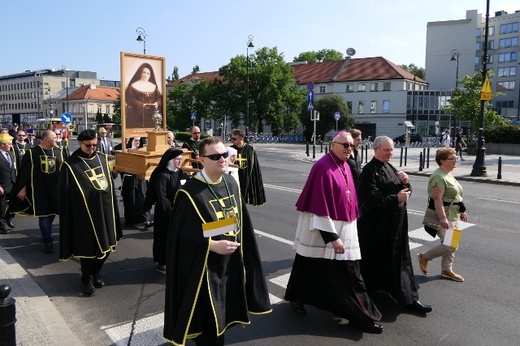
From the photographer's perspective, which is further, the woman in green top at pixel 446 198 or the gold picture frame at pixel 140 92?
the gold picture frame at pixel 140 92

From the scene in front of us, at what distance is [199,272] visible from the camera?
133 inches

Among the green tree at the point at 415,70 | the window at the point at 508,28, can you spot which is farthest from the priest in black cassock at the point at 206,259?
the green tree at the point at 415,70

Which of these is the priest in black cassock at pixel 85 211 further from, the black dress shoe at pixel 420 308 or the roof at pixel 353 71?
the roof at pixel 353 71

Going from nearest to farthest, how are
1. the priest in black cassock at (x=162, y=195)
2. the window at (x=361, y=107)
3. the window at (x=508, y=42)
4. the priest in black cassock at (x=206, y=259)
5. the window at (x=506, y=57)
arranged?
the priest in black cassock at (x=206, y=259)
the priest in black cassock at (x=162, y=195)
the window at (x=361, y=107)
the window at (x=508, y=42)
the window at (x=506, y=57)

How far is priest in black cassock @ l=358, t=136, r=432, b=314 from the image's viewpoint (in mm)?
4992

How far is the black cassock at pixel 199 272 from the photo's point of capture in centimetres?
339

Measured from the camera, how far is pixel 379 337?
14.9ft

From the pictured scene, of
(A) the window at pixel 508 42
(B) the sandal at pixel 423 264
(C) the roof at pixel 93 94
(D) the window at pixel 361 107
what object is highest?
(A) the window at pixel 508 42

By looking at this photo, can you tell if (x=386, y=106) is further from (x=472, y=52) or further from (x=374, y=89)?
(x=472, y=52)

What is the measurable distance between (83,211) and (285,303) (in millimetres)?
2700

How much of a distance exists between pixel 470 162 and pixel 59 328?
84.3 ft

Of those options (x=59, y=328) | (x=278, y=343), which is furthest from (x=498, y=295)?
(x=59, y=328)

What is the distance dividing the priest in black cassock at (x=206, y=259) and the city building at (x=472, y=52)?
74784mm

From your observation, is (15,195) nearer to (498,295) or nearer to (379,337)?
(379,337)
